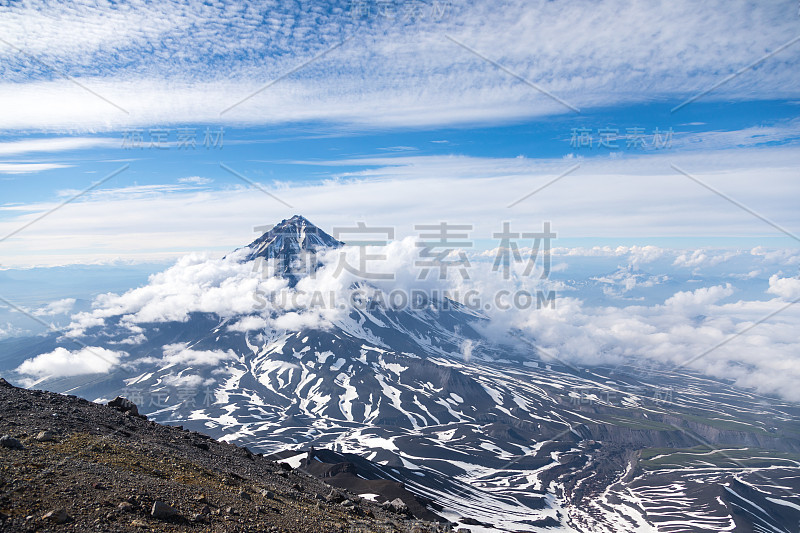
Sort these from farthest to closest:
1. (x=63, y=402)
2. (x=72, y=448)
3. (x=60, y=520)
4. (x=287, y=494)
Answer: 1. (x=63, y=402)
2. (x=287, y=494)
3. (x=72, y=448)
4. (x=60, y=520)

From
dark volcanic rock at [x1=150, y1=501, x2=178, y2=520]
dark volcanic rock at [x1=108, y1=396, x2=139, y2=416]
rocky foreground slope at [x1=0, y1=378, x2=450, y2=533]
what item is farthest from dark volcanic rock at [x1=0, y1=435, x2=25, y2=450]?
dark volcanic rock at [x1=108, y1=396, x2=139, y2=416]

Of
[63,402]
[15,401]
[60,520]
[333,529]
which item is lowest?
[333,529]

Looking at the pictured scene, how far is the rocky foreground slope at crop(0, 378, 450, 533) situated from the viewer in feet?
51.6

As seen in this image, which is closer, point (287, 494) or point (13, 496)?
point (13, 496)

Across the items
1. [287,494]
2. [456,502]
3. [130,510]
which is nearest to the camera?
[130,510]

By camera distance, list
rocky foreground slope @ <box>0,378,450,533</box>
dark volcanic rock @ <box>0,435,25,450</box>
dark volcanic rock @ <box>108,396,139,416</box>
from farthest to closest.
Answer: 1. dark volcanic rock @ <box>108,396,139,416</box>
2. dark volcanic rock @ <box>0,435,25,450</box>
3. rocky foreground slope @ <box>0,378,450,533</box>

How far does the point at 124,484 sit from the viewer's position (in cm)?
1853

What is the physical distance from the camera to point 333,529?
22.0 metres

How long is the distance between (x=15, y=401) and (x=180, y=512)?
17.9m

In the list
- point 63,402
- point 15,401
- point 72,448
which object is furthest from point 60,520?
point 63,402

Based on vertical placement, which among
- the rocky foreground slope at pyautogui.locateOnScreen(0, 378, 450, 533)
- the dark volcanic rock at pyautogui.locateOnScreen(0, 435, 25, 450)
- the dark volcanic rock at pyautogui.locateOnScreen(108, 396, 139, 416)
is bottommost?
the dark volcanic rock at pyautogui.locateOnScreen(108, 396, 139, 416)

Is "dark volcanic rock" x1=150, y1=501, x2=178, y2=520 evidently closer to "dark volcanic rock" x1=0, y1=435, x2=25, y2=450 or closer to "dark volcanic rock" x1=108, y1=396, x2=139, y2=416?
"dark volcanic rock" x1=0, y1=435, x2=25, y2=450

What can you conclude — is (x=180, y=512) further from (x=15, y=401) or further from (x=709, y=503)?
(x=709, y=503)

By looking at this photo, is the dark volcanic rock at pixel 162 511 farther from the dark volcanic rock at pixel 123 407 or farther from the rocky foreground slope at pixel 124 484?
the dark volcanic rock at pixel 123 407
